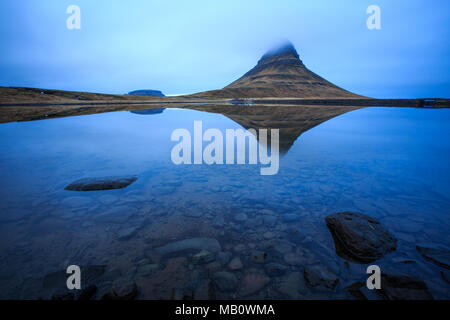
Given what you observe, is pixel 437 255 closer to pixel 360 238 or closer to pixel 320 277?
pixel 360 238

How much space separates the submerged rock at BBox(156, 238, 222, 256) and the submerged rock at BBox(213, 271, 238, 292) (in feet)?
1.94

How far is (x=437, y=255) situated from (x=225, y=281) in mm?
3727

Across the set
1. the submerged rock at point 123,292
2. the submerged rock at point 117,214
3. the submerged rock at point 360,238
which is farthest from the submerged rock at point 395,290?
the submerged rock at point 117,214

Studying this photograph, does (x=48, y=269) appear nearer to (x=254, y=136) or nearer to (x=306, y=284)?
(x=306, y=284)

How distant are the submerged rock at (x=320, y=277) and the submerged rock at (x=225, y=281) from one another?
113cm

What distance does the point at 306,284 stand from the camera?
347cm

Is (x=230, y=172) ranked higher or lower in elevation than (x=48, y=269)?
higher

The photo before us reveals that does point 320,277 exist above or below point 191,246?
below

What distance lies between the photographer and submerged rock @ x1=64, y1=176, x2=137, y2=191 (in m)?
6.75

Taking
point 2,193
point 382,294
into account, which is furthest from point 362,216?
point 2,193

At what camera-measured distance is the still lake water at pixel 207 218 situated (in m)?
3.56

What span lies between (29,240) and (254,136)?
41.0 ft

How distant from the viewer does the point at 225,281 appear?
3.50 m

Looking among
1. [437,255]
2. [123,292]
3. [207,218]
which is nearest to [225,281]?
[123,292]
